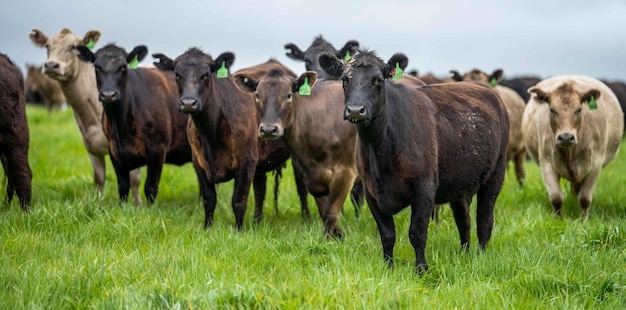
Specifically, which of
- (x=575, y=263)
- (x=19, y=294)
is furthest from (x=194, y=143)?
(x=575, y=263)

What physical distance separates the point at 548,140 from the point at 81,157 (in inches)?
375

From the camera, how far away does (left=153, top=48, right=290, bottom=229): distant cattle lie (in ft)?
28.3

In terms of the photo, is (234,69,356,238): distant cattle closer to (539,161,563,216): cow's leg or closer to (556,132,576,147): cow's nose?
(556,132,576,147): cow's nose

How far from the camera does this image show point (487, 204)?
7.50 meters

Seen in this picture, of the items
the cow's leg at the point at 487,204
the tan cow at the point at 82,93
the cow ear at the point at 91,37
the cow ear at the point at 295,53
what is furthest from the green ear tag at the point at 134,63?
the cow's leg at the point at 487,204

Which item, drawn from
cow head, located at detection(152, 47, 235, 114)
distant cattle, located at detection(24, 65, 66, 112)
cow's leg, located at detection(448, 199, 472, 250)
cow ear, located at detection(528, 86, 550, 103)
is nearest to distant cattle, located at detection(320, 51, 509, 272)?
cow's leg, located at detection(448, 199, 472, 250)

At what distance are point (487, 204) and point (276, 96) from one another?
250cm

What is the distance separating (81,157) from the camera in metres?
15.3

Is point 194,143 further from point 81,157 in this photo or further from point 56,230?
point 81,157

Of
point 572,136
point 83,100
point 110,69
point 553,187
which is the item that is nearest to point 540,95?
point 572,136

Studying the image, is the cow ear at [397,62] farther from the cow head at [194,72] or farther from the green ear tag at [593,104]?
the green ear tag at [593,104]

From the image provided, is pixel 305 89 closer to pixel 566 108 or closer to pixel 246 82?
pixel 246 82

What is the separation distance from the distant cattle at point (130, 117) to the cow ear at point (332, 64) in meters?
3.10

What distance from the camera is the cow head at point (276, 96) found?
7836 millimetres
